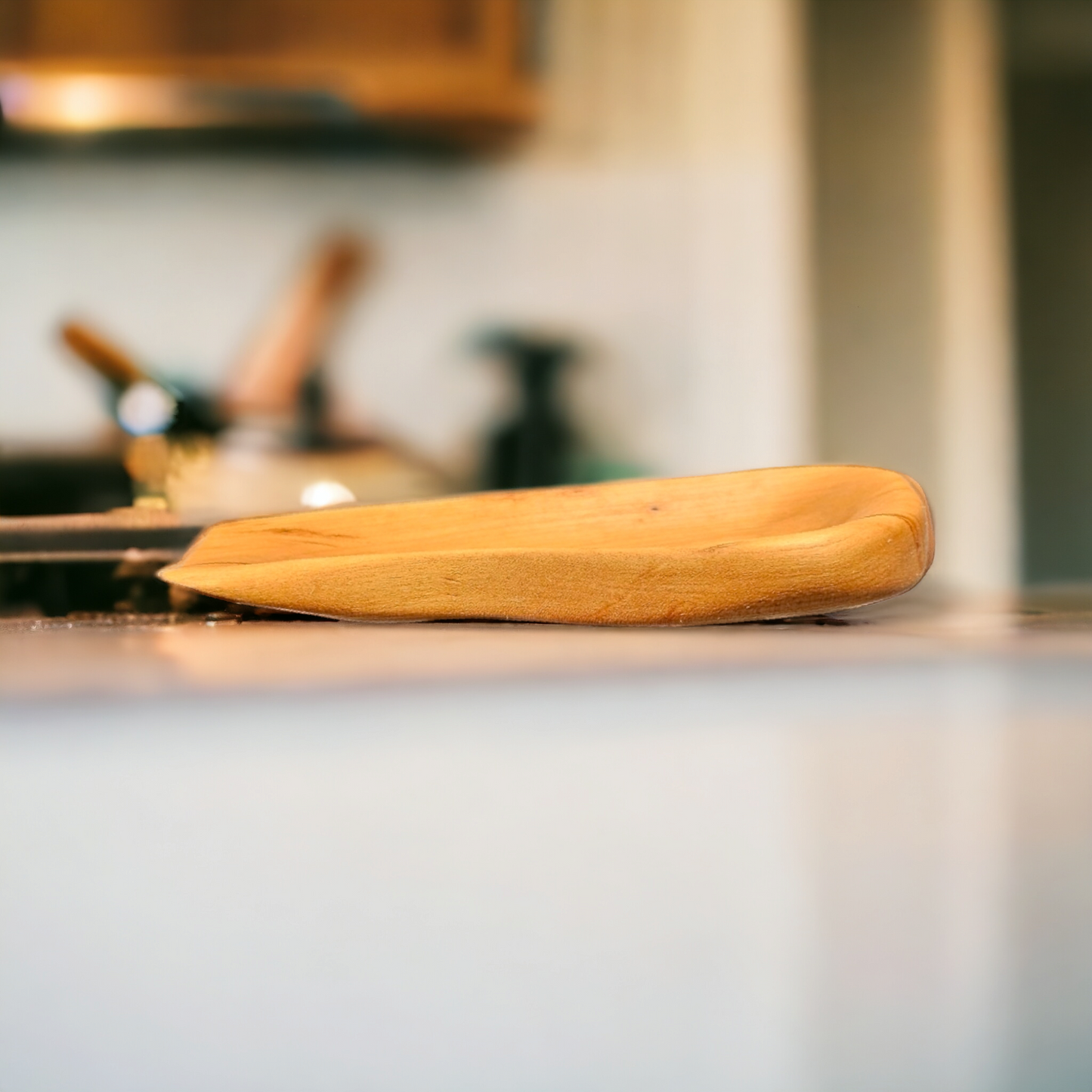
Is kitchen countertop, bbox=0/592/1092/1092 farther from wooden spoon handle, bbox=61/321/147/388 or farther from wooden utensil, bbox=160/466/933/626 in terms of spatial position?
wooden spoon handle, bbox=61/321/147/388

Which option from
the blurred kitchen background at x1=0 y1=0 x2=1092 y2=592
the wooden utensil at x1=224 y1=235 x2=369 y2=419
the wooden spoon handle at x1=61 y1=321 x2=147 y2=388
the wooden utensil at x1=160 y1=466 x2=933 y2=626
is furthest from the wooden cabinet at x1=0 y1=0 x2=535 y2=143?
the wooden utensil at x1=160 y1=466 x2=933 y2=626

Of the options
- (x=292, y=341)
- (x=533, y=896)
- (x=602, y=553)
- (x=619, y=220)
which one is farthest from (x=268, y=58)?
(x=533, y=896)

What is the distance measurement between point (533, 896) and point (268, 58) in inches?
43.0

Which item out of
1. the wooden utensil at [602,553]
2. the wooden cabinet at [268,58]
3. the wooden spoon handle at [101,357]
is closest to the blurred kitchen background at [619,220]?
the wooden cabinet at [268,58]

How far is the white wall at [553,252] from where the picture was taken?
1039 mm

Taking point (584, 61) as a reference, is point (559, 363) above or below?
below

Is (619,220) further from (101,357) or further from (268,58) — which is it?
(101,357)

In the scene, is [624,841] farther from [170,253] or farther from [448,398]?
[170,253]

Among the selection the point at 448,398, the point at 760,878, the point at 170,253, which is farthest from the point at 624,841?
the point at 170,253

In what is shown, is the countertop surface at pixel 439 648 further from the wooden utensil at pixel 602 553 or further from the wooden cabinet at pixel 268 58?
the wooden cabinet at pixel 268 58

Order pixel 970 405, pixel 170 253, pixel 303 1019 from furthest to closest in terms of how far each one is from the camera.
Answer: pixel 970 405, pixel 170 253, pixel 303 1019

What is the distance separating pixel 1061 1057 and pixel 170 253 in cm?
112

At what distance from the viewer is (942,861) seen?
0.14 meters

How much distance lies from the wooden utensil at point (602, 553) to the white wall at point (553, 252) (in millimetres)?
729
